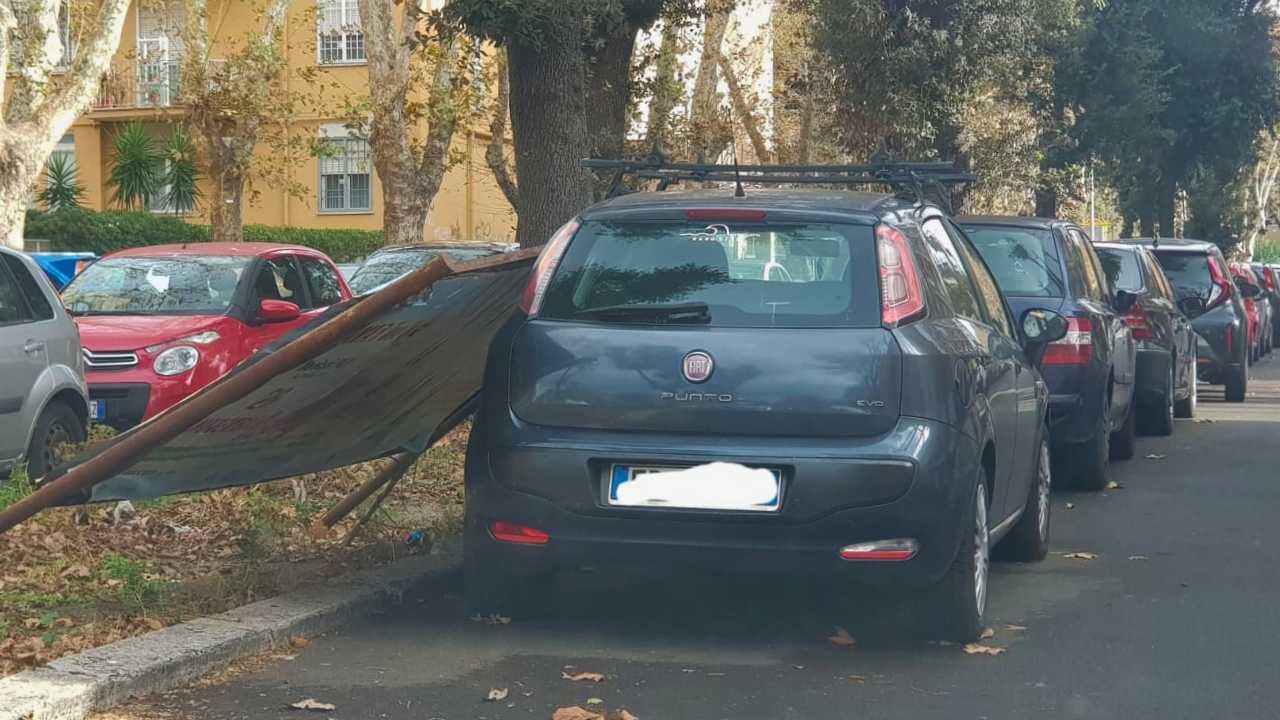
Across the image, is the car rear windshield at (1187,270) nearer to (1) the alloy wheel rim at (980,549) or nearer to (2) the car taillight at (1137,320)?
(2) the car taillight at (1137,320)

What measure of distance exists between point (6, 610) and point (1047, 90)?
29.4m

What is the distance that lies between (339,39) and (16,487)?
126ft

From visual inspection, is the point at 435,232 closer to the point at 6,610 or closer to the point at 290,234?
the point at 290,234

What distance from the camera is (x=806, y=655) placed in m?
6.62

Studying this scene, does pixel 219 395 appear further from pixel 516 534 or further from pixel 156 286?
pixel 156 286

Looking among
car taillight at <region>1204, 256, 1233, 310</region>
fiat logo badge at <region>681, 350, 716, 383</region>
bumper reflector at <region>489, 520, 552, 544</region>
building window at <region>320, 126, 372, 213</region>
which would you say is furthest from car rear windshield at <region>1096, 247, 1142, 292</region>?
building window at <region>320, 126, 372, 213</region>

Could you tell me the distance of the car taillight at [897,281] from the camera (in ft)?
21.1

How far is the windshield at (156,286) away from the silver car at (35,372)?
3.26 metres

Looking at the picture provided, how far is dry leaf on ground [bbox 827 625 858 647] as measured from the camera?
22.4 feet

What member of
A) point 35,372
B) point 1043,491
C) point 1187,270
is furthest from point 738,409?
point 1187,270

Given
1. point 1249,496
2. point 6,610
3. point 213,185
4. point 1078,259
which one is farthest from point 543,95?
point 213,185

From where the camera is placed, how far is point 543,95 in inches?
499

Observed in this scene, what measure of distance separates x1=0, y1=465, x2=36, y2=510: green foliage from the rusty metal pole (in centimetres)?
272

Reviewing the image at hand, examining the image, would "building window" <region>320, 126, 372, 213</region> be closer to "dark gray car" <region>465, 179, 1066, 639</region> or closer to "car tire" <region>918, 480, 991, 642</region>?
"dark gray car" <region>465, 179, 1066, 639</region>
